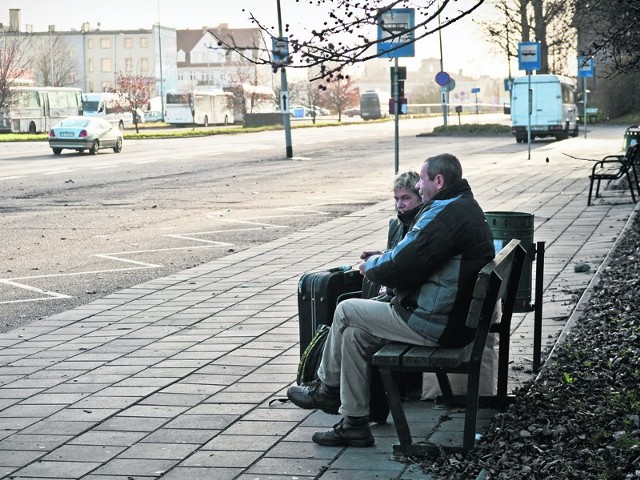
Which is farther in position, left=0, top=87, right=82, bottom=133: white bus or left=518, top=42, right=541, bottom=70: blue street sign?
left=0, top=87, right=82, bottom=133: white bus

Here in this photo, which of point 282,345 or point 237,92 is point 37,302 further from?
point 237,92

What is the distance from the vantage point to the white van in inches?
1855

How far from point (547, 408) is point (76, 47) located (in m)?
149

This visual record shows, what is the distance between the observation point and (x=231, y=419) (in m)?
6.14

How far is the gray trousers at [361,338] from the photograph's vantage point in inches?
224

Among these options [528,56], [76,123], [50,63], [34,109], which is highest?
[50,63]

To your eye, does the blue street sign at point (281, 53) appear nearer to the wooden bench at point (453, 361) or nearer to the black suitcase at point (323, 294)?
the black suitcase at point (323, 294)

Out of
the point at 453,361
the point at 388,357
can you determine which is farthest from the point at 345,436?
the point at 453,361

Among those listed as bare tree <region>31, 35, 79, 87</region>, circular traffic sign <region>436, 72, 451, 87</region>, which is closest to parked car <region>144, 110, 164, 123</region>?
bare tree <region>31, 35, 79, 87</region>

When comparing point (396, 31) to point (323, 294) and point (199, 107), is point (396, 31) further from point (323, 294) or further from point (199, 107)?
point (199, 107)

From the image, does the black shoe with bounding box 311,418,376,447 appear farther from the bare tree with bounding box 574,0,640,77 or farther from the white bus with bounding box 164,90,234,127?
the white bus with bounding box 164,90,234,127

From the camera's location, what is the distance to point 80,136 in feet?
136

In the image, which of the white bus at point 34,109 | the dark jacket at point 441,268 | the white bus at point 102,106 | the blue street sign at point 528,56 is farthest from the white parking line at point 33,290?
the white bus at point 102,106

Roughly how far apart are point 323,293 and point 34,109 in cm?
6631
